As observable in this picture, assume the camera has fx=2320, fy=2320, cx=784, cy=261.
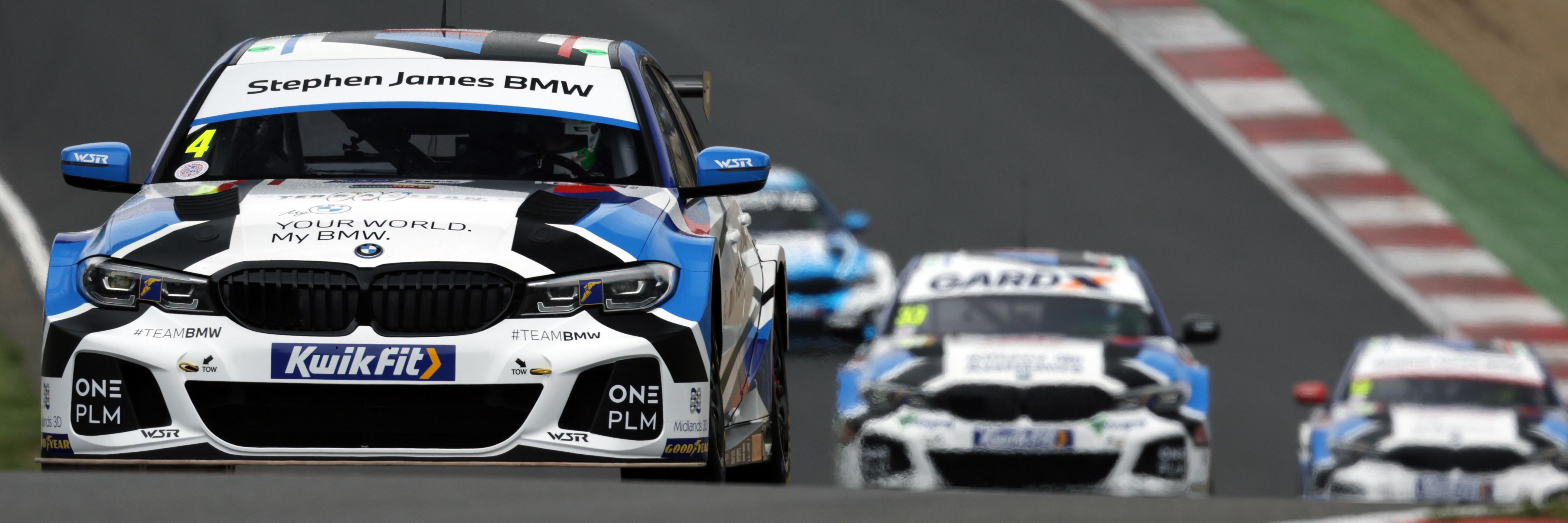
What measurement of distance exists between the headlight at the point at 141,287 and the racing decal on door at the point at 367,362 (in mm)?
253

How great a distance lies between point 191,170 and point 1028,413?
6.31 metres

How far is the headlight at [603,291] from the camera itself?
5961 millimetres

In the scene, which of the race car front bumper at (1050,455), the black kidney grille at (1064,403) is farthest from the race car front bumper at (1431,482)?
the black kidney grille at (1064,403)

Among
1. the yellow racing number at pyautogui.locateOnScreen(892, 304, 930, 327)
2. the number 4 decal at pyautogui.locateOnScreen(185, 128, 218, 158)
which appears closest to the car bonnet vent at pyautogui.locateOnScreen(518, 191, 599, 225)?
the number 4 decal at pyautogui.locateOnScreen(185, 128, 218, 158)

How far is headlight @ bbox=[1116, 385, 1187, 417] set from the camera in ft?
40.3

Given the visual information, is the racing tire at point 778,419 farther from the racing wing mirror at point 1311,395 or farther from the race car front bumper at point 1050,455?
the racing wing mirror at point 1311,395

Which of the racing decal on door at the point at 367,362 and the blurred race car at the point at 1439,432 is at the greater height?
the racing decal on door at the point at 367,362

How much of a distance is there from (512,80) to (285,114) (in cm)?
72

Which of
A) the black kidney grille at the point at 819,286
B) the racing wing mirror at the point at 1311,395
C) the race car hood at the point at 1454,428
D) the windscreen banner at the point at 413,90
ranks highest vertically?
the windscreen banner at the point at 413,90

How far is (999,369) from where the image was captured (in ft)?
40.9

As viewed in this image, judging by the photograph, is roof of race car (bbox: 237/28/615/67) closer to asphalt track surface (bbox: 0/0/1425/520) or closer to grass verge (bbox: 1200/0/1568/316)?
asphalt track surface (bbox: 0/0/1425/520)

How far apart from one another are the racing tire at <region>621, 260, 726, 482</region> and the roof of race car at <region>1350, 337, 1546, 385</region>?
1098 cm

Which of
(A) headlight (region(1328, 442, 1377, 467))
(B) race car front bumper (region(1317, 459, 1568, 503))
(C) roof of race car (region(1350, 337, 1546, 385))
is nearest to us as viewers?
(B) race car front bumper (region(1317, 459, 1568, 503))

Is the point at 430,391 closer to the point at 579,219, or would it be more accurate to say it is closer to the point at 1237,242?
the point at 579,219
